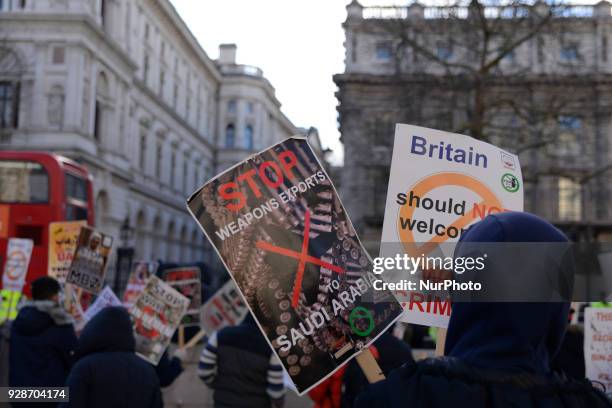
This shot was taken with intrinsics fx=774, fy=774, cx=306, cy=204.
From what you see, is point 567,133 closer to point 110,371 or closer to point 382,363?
point 382,363

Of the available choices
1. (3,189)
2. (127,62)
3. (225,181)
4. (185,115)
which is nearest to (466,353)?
(225,181)

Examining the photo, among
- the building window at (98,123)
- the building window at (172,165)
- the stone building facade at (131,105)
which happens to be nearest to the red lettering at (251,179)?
the stone building facade at (131,105)

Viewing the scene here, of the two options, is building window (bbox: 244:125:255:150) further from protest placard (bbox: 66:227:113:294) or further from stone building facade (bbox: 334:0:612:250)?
protest placard (bbox: 66:227:113:294)

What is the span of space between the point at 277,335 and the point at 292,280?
7.6 inches

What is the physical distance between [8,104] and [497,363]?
34989 mm

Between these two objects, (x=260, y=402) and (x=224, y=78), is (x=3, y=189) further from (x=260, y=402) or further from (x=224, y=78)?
(x=224, y=78)

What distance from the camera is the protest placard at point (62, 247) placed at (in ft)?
28.7

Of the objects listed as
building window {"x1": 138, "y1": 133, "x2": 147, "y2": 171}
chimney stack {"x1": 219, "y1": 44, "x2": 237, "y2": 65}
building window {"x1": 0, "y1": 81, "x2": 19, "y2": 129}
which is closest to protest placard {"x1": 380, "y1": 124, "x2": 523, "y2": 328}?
building window {"x1": 0, "y1": 81, "x2": 19, "y2": 129}

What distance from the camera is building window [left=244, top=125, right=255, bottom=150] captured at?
67.3 metres

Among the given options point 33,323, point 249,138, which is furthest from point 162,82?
point 33,323

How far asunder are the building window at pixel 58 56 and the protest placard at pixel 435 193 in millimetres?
33838

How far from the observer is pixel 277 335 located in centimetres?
253

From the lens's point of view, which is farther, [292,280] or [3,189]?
[3,189]

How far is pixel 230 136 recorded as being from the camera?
222 ft
